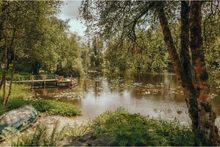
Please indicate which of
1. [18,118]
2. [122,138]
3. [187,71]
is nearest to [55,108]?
[18,118]

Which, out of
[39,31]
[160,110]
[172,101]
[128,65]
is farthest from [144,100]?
[128,65]

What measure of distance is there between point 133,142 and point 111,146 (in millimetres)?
534

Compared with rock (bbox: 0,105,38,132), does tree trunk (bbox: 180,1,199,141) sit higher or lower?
higher

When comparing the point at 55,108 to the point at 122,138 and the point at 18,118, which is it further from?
the point at 122,138

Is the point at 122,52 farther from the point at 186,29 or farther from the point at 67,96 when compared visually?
the point at 67,96

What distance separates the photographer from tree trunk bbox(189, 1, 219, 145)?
27.4ft

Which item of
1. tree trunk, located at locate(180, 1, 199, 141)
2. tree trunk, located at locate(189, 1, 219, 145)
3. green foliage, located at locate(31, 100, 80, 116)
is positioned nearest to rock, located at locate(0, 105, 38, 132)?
green foliage, located at locate(31, 100, 80, 116)

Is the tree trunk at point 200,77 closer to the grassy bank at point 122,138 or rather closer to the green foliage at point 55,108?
the grassy bank at point 122,138

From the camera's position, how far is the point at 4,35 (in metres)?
18.7

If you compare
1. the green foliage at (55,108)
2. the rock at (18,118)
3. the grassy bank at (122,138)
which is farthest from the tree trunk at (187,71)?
the green foliage at (55,108)

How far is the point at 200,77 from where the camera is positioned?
8453mm

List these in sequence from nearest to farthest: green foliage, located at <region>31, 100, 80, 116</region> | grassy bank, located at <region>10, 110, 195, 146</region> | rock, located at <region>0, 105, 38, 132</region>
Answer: grassy bank, located at <region>10, 110, 195, 146</region> → rock, located at <region>0, 105, 38, 132</region> → green foliage, located at <region>31, 100, 80, 116</region>

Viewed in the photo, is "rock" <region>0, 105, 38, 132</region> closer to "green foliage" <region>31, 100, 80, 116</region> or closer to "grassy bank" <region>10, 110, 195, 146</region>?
"green foliage" <region>31, 100, 80, 116</region>

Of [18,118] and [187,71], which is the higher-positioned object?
[187,71]
